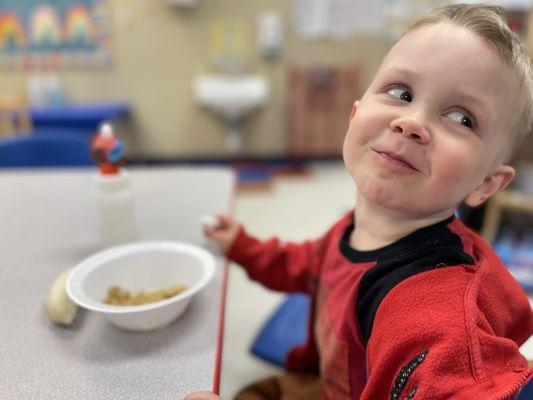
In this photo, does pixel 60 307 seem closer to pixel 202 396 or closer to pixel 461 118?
pixel 202 396

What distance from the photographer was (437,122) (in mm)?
546

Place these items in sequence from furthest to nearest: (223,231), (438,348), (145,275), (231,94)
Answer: (231,94) → (223,231) → (145,275) → (438,348)

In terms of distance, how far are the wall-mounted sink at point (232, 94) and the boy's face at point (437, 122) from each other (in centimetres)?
260

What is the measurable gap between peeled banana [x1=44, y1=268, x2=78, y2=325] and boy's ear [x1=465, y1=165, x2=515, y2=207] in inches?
23.3

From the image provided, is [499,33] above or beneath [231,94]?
above

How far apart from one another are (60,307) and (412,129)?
21.1 inches

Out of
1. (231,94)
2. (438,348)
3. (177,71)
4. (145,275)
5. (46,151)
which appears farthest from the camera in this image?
(177,71)

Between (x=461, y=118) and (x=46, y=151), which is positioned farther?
(x=46, y=151)

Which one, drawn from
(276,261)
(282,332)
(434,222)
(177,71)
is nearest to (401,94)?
(434,222)

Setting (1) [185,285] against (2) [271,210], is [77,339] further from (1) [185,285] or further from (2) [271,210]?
(2) [271,210]

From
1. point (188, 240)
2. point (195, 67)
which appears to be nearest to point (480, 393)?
point (188, 240)

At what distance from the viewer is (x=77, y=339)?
1.91ft

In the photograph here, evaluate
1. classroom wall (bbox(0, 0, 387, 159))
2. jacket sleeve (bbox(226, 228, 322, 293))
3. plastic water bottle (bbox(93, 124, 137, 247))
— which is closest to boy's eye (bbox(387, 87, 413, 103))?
jacket sleeve (bbox(226, 228, 322, 293))

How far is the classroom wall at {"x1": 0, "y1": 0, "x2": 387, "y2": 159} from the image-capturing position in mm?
3176
